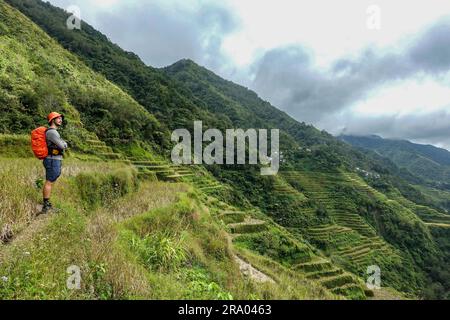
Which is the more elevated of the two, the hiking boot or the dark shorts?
the dark shorts

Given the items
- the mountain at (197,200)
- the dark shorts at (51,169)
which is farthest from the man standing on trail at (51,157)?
the mountain at (197,200)

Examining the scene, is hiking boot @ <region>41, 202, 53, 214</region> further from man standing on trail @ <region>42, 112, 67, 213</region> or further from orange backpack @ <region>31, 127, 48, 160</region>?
orange backpack @ <region>31, 127, 48, 160</region>

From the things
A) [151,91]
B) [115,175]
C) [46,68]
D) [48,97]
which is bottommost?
[115,175]

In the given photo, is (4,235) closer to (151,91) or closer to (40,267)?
(40,267)

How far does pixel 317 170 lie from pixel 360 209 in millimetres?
18898

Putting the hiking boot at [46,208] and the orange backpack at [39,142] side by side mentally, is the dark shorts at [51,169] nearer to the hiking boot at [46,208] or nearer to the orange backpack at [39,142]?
the orange backpack at [39,142]

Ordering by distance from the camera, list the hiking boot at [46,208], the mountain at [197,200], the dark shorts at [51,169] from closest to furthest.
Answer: the hiking boot at [46,208] < the dark shorts at [51,169] < the mountain at [197,200]

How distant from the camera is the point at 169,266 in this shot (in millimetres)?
8188

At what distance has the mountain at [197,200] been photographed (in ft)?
33.0

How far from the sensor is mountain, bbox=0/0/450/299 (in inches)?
396

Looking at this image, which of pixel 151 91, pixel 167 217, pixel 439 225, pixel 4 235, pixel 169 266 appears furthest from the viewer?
pixel 439 225

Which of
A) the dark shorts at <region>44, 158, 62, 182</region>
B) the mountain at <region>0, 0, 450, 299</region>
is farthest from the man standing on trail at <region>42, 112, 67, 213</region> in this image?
the mountain at <region>0, 0, 450, 299</region>

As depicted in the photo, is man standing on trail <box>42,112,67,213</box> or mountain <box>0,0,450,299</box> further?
mountain <box>0,0,450,299</box>
